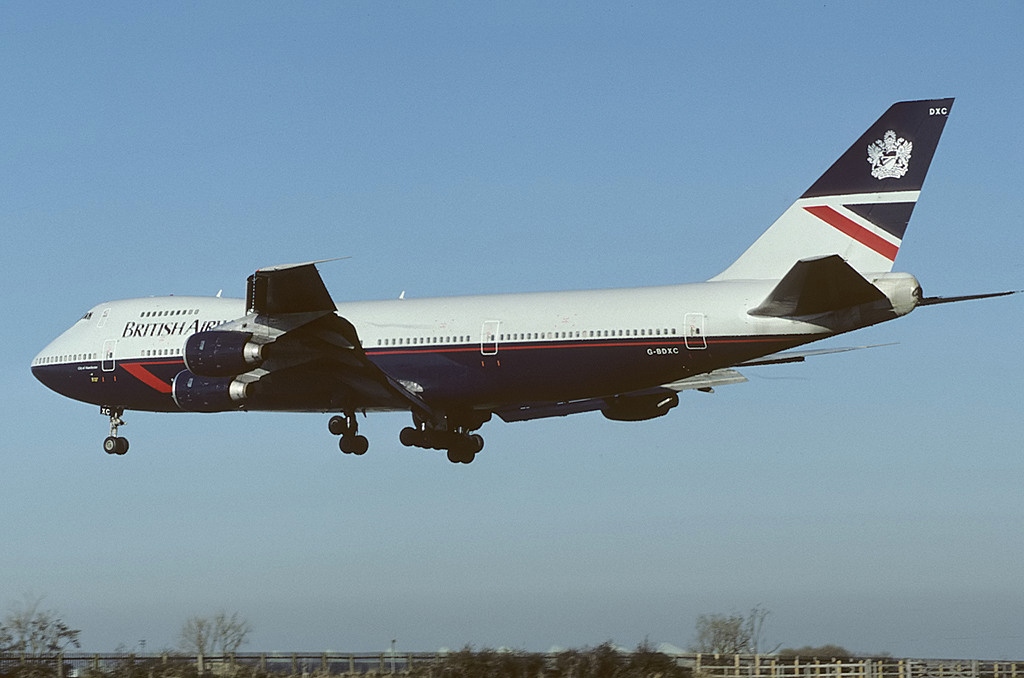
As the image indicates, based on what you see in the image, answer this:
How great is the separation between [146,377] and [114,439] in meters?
2.42

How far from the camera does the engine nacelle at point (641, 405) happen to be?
33.5 m

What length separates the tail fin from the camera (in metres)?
28.4

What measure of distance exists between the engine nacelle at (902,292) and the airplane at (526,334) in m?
0.03

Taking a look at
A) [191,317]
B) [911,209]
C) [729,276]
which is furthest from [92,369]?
[911,209]

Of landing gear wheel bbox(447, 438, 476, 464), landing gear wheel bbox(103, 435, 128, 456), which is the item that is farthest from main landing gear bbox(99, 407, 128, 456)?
landing gear wheel bbox(447, 438, 476, 464)

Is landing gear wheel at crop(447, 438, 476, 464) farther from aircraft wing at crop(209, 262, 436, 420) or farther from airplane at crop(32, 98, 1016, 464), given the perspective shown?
aircraft wing at crop(209, 262, 436, 420)

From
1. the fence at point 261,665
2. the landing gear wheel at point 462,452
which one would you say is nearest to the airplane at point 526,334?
the landing gear wheel at point 462,452

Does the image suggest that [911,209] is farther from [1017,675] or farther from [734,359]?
[1017,675]

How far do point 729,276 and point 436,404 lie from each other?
7.16m

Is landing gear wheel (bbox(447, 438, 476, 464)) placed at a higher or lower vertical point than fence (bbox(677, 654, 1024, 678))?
higher

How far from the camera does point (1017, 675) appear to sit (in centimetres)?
4000

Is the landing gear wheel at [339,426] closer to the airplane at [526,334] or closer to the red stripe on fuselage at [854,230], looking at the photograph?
the airplane at [526,334]

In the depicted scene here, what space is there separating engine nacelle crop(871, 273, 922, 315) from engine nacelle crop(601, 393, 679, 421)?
804 cm

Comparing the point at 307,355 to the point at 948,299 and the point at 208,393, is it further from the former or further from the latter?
the point at 948,299
